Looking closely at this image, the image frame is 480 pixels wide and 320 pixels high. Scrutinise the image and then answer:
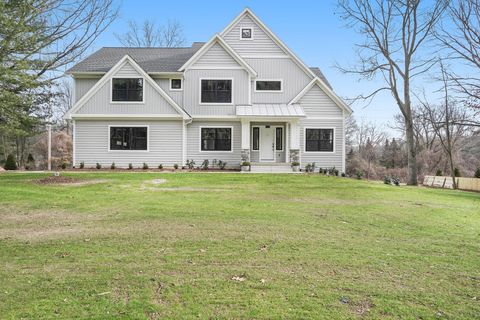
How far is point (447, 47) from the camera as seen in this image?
19.6 metres

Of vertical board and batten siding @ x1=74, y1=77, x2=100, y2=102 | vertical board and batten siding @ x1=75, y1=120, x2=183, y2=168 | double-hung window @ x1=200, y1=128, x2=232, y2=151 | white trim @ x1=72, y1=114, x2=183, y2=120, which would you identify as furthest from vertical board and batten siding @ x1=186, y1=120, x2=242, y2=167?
vertical board and batten siding @ x1=74, y1=77, x2=100, y2=102

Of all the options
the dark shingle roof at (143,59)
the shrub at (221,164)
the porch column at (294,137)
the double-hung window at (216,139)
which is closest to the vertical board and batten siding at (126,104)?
the dark shingle roof at (143,59)

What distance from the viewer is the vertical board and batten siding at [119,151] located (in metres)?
20.3

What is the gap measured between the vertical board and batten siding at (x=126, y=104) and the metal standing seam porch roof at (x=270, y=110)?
A: 13.3 ft

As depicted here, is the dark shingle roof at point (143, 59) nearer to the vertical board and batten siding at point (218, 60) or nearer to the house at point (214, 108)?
the house at point (214, 108)

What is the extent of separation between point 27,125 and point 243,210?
12.3 meters

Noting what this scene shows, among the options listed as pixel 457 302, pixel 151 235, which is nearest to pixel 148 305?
pixel 151 235

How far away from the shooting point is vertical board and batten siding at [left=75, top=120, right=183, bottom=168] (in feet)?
66.7

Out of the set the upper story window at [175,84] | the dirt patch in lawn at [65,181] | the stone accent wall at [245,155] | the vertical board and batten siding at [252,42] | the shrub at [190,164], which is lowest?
the dirt patch in lawn at [65,181]

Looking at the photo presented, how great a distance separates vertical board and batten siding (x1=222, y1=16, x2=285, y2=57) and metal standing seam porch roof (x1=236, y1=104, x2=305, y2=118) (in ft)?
11.9

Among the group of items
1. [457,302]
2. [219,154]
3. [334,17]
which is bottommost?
[457,302]

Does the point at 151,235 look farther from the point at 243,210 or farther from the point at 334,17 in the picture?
the point at 334,17

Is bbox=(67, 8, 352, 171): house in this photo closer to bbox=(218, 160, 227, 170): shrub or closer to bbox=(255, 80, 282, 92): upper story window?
bbox=(255, 80, 282, 92): upper story window

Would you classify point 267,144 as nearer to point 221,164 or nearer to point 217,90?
point 221,164
